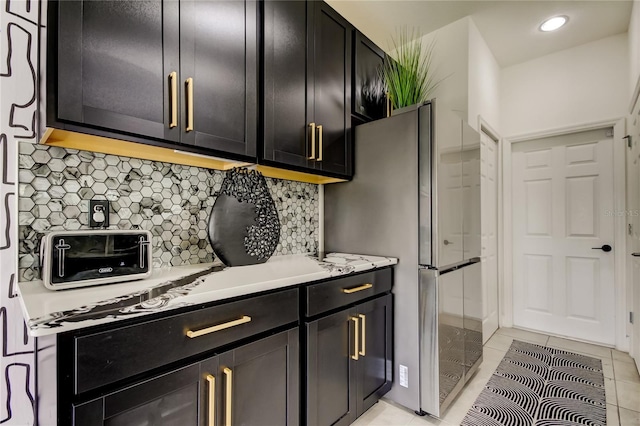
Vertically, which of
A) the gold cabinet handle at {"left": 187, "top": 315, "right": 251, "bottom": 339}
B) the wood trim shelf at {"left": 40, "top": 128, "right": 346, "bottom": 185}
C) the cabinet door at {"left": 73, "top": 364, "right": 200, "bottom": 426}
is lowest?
the cabinet door at {"left": 73, "top": 364, "right": 200, "bottom": 426}

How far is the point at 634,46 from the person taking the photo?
7.65 feet

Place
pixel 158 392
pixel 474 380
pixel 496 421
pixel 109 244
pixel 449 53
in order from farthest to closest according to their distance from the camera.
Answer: pixel 449 53
pixel 474 380
pixel 496 421
pixel 109 244
pixel 158 392

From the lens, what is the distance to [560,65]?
300 centimetres

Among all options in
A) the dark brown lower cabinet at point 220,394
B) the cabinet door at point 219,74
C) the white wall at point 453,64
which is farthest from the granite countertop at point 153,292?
the white wall at point 453,64

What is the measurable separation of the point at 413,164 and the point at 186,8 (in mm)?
1324

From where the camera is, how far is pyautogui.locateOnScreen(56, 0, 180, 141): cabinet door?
0.94 meters

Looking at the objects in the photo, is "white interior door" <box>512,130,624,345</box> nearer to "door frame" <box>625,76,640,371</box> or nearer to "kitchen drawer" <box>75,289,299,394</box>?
"door frame" <box>625,76,640,371</box>

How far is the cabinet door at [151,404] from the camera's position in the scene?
75 cm

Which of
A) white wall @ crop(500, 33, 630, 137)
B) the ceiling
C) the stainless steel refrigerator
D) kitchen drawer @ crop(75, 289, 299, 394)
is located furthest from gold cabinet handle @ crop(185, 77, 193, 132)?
white wall @ crop(500, 33, 630, 137)

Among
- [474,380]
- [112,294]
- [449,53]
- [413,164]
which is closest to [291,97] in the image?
[413,164]

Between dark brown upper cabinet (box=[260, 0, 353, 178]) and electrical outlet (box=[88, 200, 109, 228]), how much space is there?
0.70 m

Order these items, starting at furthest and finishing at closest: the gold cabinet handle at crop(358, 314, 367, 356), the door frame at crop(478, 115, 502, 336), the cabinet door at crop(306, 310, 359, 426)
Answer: the door frame at crop(478, 115, 502, 336) → the gold cabinet handle at crop(358, 314, 367, 356) → the cabinet door at crop(306, 310, 359, 426)

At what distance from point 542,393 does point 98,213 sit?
9.16ft

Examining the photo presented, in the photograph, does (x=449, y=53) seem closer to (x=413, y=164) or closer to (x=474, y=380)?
(x=413, y=164)
